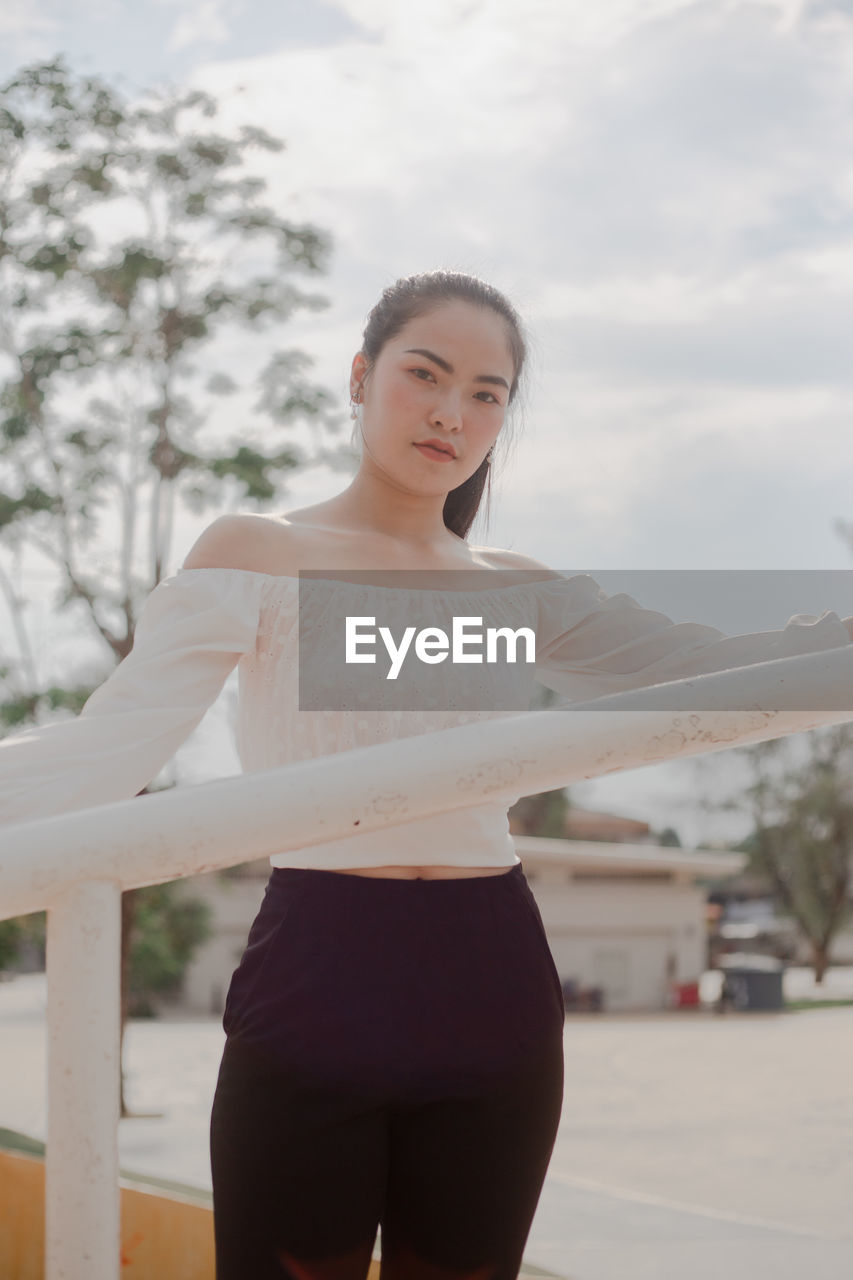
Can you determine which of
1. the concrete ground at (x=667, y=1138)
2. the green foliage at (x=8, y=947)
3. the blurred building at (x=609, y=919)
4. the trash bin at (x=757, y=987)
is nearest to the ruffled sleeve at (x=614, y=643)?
the concrete ground at (x=667, y=1138)

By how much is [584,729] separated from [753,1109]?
1135 centimetres

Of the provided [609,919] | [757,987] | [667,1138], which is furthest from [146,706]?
[609,919]

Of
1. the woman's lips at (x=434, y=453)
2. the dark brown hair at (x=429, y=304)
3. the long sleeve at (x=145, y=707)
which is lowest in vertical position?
the long sleeve at (x=145, y=707)

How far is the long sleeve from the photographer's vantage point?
2.68 feet

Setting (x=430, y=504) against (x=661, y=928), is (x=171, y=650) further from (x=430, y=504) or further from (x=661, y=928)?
(x=661, y=928)

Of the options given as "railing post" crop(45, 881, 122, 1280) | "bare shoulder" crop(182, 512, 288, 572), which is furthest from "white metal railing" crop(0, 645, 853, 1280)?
"bare shoulder" crop(182, 512, 288, 572)

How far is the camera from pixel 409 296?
51.6 inches

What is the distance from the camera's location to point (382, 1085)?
1032 millimetres

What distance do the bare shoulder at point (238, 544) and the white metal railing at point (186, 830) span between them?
1.84 ft

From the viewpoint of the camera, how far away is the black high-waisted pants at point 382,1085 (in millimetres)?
1012

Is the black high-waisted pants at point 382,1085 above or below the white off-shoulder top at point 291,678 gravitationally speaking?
below

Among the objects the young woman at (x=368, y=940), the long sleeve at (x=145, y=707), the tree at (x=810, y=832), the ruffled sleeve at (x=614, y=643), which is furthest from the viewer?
the tree at (x=810, y=832)

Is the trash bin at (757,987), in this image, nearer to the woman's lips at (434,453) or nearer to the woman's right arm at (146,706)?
the woman's lips at (434,453)

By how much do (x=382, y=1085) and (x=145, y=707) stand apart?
324 mm
